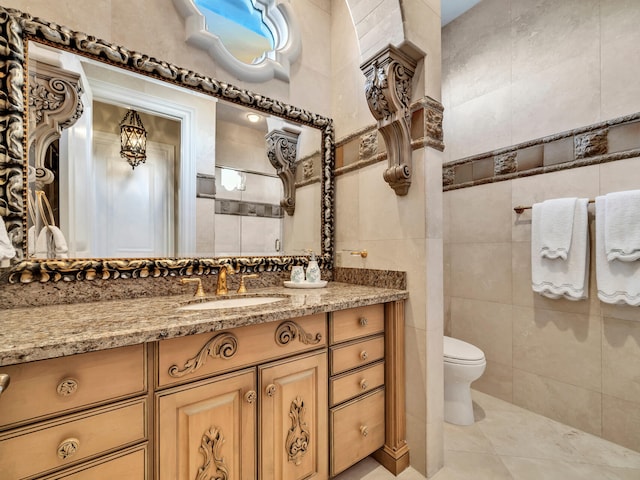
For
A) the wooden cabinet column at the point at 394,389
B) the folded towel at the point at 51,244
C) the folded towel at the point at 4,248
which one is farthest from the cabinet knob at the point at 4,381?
the wooden cabinet column at the point at 394,389

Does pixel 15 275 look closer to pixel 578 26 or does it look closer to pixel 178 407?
pixel 178 407

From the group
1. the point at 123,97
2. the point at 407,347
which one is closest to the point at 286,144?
the point at 123,97

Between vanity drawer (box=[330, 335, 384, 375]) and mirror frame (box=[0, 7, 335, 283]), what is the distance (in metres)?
0.67

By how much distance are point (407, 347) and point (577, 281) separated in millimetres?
1137

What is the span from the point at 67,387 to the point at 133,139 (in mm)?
1004

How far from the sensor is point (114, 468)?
0.80 meters

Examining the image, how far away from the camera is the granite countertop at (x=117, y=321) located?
0.68m

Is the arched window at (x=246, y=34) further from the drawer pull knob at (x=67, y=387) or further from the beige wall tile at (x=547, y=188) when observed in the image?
the beige wall tile at (x=547, y=188)

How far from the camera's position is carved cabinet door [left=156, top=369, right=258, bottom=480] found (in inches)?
34.5

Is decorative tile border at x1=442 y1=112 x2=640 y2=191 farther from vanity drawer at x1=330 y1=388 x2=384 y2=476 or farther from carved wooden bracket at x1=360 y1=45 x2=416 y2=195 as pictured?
vanity drawer at x1=330 y1=388 x2=384 y2=476

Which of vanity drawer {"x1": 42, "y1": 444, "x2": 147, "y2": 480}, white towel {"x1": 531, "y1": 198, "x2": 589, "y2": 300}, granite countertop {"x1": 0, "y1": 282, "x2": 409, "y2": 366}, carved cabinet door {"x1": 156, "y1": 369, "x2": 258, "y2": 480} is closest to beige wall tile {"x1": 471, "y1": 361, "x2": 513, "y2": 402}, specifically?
white towel {"x1": 531, "y1": 198, "x2": 589, "y2": 300}

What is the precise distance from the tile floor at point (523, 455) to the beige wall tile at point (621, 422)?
1.7 inches

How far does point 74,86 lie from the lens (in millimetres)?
1181

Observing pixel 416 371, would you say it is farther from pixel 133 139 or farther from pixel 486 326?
pixel 133 139
